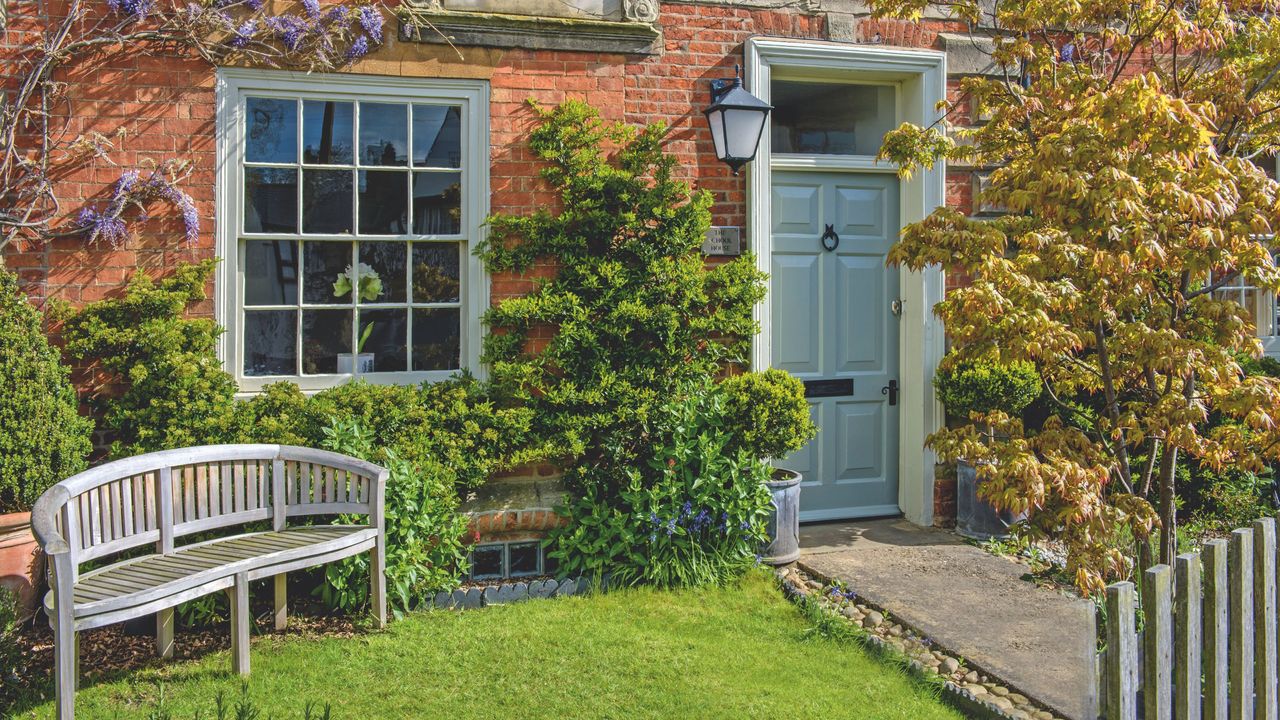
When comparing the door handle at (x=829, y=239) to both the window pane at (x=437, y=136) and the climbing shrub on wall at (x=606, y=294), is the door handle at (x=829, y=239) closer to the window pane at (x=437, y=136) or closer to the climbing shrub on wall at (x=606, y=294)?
the climbing shrub on wall at (x=606, y=294)

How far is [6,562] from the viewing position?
4.77 meters

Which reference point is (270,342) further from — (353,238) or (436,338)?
(436,338)

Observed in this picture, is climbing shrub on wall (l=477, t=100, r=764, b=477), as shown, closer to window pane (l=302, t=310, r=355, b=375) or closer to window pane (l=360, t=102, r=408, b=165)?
window pane (l=360, t=102, r=408, b=165)

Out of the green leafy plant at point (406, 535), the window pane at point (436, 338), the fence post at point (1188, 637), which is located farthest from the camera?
the window pane at point (436, 338)

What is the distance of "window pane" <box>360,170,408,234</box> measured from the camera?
5930 mm

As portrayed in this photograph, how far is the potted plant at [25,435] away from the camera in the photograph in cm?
477

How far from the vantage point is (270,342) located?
580cm

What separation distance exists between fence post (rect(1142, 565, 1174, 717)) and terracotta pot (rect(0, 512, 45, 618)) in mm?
4650

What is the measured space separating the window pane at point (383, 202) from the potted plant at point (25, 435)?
5.83 feet

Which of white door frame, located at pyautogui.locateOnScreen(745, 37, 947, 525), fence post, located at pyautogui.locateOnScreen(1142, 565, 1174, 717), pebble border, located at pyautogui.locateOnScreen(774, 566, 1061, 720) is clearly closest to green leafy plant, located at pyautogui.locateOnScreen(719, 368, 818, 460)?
white door frame, located at pyautogui.locateOnScreen(745, 37, 947, 525)

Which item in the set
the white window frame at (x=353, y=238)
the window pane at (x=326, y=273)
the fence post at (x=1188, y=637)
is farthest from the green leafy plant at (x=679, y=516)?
the fence post at (x=1188, y=637)

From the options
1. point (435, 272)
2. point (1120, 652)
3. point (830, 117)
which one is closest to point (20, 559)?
point (435, 272)

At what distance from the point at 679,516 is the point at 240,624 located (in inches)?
93.8

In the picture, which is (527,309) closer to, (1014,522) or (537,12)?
(537,12)
